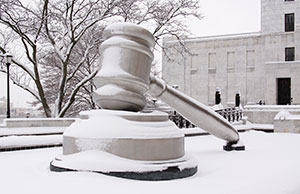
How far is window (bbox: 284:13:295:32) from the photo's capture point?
1523 inches

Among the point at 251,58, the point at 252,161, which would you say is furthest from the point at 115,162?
the point at 251,58

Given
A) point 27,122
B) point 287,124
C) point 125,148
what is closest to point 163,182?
point 125,148

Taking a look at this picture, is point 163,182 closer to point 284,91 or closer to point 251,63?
point 284,91

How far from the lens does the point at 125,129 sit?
4.00 m

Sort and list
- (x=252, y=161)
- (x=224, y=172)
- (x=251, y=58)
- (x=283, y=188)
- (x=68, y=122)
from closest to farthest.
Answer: (x=283, y=188), (x=224, y=172), (x=252, y=161), (x=68, y=122), (x=251, y=58)

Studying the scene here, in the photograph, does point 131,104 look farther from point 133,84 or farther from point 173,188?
point 173,188

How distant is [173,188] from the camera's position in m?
3.29

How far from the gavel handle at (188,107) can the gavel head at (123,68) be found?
1.37 feet

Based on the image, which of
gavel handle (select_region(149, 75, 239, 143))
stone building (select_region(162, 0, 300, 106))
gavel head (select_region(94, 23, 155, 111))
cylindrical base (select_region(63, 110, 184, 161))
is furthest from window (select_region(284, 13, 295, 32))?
cylindrical base (select_region(63, 110, 184, 161))

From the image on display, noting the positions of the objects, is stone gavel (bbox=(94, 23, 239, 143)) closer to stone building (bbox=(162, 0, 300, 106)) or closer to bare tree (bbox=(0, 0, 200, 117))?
bare tree (bbox=(0, 0, 200, 117))

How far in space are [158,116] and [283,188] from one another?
1660 millimetres

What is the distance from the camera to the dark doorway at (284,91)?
3812 centimetres

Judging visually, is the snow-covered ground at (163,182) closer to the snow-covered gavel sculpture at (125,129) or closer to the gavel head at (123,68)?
the snow-covered gavel sculpture at (125,129)

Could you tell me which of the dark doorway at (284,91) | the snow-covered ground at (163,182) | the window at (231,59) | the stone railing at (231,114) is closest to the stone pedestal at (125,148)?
the snow-covered ground at (163,182)
